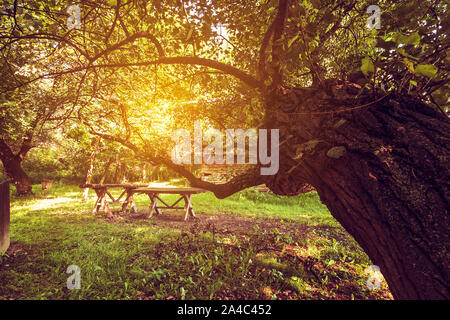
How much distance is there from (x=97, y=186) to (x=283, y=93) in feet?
26.3

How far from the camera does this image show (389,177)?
1.34 m

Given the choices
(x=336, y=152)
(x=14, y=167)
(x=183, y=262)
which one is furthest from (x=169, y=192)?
(x=14, y=167)

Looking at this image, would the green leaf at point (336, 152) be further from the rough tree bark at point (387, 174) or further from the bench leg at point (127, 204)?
the bench leg at point (127, 204)

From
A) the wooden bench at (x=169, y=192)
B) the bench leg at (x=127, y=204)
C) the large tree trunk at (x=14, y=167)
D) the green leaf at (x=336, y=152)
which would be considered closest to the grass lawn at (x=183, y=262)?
the wooden bench at (x=169, y=192)

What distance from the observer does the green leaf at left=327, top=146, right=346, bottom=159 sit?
154cm

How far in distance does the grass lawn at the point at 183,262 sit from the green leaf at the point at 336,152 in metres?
2.21

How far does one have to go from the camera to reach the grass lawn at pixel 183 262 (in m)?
2.77

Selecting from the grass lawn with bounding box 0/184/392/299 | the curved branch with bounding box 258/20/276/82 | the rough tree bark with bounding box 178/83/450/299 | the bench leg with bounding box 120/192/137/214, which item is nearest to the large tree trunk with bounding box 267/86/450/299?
the rough tree bark with bounding box 178/83/450/299

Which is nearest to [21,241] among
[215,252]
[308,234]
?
[215,252]

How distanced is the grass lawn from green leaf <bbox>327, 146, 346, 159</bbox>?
221cm

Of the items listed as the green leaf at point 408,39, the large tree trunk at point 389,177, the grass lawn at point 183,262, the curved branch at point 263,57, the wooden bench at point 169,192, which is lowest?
the grass lawn at point 183,262
